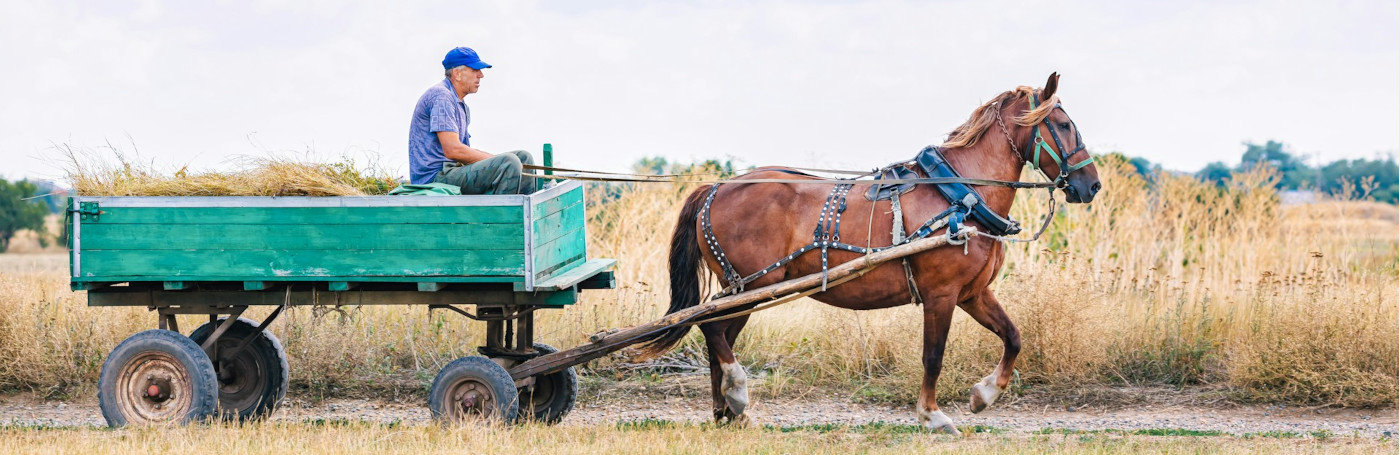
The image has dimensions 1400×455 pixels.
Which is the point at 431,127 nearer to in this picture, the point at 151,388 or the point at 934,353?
the point at 151,388

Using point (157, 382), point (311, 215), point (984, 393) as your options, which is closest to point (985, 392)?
point (984, 393)

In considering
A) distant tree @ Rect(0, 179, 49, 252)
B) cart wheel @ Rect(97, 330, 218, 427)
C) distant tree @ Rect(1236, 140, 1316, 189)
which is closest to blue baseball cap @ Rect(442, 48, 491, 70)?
cart wheel @ Rect(97, 330, 218, 427)

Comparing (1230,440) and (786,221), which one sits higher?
(786,221)

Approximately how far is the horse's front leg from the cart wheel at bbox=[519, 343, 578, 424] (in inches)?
80.4

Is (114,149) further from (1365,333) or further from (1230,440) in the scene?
(1365,333)

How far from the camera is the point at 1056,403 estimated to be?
8469 millimetres

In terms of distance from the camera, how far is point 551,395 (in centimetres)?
738

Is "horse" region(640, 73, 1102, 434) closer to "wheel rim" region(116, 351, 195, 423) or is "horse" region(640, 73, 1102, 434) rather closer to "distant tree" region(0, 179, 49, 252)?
"wheel rim" region(116, 351, 195, 423)

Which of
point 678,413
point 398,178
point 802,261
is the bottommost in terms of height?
point 678,413

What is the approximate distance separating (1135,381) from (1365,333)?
1.52 metres

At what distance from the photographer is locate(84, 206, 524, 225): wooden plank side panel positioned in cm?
615

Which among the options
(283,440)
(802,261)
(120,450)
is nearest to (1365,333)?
(802,261)

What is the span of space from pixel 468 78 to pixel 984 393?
11.2 feet

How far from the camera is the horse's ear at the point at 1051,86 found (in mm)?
6762
